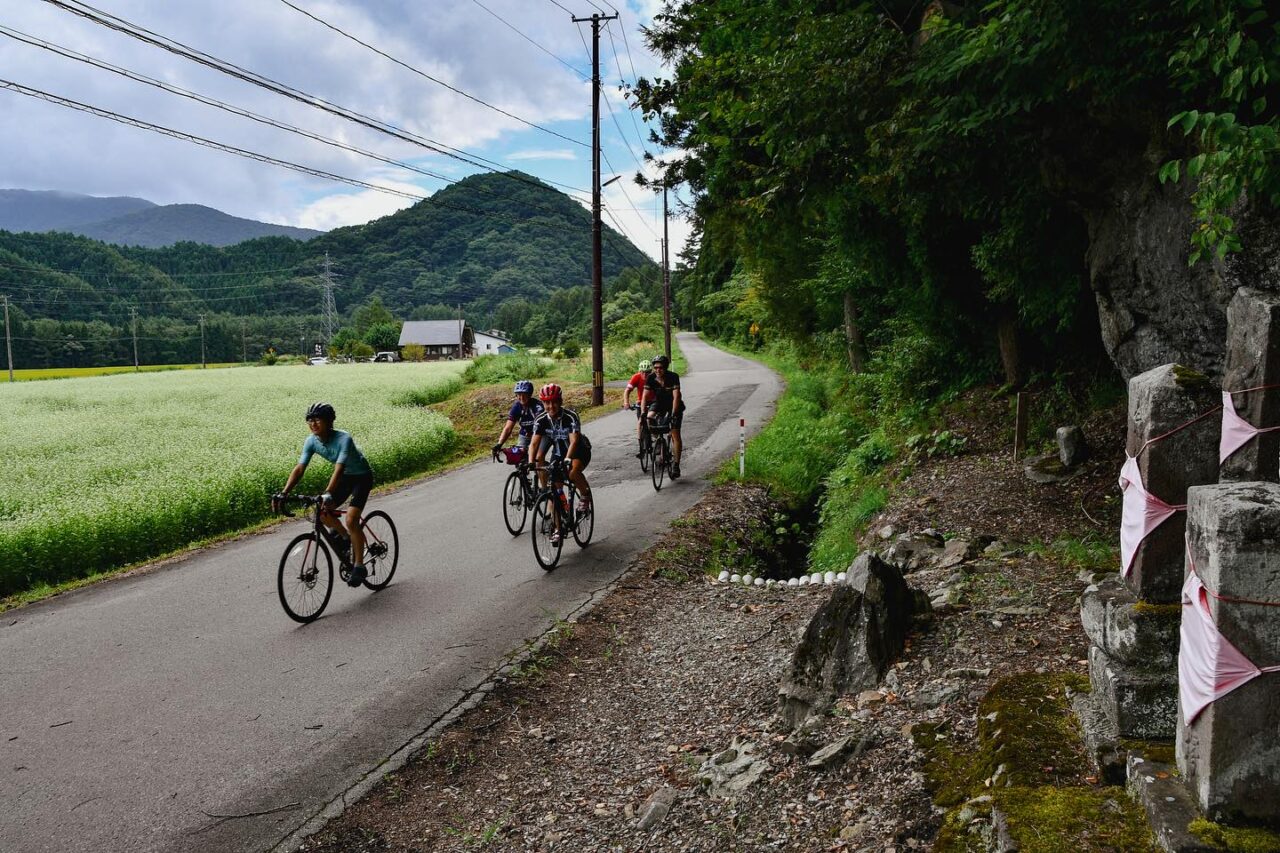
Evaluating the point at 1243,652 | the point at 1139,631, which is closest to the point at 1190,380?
the point at 1139,631

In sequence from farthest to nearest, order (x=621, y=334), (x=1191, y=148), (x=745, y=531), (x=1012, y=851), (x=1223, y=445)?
(x=621, y=334), (x=745, y=531), (x=1191, y=148), (x=1223, y=445), (x=1012, y=851)

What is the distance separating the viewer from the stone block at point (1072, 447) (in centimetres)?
852

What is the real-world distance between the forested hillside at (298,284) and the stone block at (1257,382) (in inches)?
3280

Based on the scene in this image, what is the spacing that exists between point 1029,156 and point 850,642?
493 cm

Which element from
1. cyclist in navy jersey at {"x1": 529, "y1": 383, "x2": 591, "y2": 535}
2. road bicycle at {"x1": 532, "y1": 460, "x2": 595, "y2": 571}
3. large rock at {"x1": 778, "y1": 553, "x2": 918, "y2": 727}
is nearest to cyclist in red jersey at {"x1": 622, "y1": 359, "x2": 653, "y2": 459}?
cyclist in navy jersey at {"x1": 529, "y1": 383, "x2": 591, "y2": 535}

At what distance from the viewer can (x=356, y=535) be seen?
801 cm

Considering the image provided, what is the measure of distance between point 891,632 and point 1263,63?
3786 millimetres

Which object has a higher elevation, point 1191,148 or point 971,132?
point 971,132

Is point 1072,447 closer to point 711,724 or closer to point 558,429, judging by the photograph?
point 711,724

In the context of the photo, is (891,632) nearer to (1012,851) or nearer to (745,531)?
(1012,851)

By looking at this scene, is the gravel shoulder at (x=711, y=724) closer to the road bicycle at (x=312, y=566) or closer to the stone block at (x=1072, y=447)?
the stone block at (x=1072, y=447)

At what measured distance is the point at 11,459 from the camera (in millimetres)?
16297

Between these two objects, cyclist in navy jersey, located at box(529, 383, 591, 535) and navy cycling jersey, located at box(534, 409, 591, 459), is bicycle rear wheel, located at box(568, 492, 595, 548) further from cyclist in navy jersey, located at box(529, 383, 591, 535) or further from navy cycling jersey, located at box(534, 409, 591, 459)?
navy cycling jersey, located at box(534, 409, 591, 459)

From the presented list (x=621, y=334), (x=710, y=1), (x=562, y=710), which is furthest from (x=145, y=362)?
(x=562, y=710)
